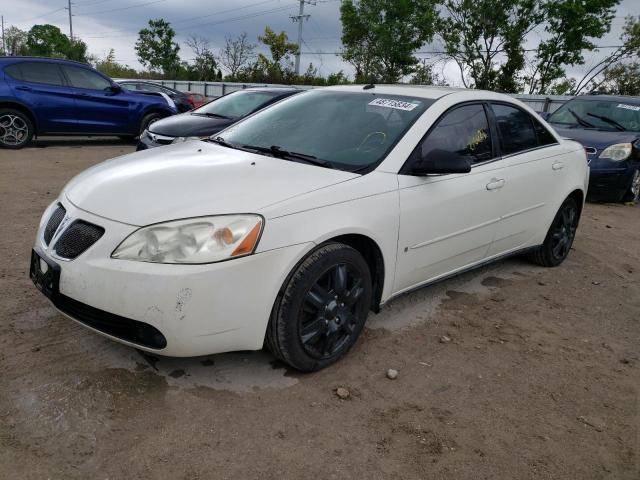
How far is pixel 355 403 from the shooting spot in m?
2.64

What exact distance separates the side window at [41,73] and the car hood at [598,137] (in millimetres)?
8730

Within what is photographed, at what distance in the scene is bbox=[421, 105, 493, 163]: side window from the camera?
340cm

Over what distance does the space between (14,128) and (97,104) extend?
1525 mm

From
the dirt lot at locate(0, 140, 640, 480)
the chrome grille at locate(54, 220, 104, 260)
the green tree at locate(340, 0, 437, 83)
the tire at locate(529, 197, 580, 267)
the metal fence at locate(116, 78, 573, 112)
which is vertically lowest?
the dirt lot at locate(0, 140, 640, 480)

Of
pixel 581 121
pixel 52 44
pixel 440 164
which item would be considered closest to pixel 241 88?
pixel 581 121

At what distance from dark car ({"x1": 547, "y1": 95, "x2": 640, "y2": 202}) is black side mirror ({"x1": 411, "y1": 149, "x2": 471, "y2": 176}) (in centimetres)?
557

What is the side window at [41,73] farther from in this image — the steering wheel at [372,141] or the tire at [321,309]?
the tire at [321,309]

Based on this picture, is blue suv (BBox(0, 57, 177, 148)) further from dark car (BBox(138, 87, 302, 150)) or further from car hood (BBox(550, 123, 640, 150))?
car hood (BBox(550, 123, 640, 150))

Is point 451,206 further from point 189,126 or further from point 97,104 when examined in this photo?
point 97,104

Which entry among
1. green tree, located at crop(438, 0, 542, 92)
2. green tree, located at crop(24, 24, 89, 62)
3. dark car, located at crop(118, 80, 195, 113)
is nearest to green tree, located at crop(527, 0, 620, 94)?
green tree, located at crop(438, 0, 542, 92)

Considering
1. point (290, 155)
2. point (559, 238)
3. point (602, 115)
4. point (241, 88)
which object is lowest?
point (559, 238)

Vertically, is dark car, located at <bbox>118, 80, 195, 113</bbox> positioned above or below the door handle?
above

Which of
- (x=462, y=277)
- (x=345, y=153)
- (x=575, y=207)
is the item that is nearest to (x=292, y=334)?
(x=345, y=153)

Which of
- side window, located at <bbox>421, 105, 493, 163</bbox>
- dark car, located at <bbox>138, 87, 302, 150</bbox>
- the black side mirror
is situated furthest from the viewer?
dark car, located at <bbox>138, 87, 302, 150</bbox>
